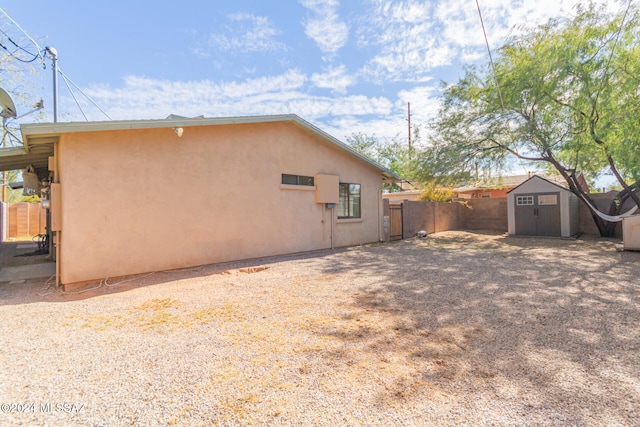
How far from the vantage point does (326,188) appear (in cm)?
965

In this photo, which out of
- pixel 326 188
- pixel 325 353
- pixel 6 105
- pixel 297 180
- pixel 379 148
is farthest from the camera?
pixel 379 148

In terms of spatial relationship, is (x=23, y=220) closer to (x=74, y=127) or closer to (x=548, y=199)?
(x=74, y=127)

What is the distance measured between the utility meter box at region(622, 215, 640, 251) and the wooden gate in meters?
7.03

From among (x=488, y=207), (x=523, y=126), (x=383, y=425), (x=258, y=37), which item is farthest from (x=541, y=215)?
(x=383, y=425)

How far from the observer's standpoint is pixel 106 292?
16.9 ft

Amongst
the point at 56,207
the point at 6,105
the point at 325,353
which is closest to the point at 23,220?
the point at 6,105

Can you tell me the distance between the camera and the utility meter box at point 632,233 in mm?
8422

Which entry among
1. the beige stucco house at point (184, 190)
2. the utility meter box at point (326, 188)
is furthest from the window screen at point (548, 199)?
the utility meter box at point (326, 188)

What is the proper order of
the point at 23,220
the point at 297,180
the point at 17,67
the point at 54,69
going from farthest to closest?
1. the point at 23,220
2. the point at 17,67
3. the point at 54,69
4. the point at 297,180

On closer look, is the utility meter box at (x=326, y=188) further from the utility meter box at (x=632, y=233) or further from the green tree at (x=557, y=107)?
the utility meter box at (x=632, y=233)

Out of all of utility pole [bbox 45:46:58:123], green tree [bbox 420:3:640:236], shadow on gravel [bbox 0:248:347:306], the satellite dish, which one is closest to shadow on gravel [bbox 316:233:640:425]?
shadow on gravel [bbox 0:248:347:306]

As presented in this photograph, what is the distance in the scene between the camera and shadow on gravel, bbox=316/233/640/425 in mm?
2172

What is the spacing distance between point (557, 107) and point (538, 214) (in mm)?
4902

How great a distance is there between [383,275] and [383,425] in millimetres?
4369
